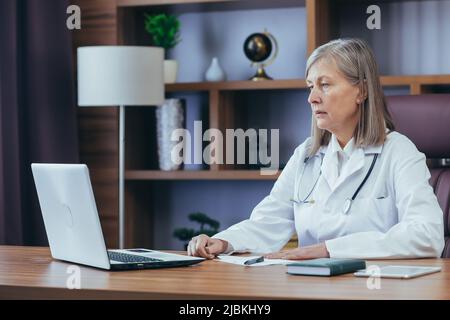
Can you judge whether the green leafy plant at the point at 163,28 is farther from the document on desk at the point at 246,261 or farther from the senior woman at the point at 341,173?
the document on desk at the point at 246,261

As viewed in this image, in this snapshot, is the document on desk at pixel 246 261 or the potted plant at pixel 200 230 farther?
the potted plant at pixel 200 230

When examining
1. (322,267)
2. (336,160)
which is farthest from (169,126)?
(322,267)

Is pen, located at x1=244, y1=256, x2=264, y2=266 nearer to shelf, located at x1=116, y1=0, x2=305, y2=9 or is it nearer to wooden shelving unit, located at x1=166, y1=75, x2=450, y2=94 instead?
wooden shelving unit, located at x1=166, y1=75, x2=450, y2=94

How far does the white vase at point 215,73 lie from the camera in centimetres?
415

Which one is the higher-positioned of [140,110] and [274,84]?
[274,84]

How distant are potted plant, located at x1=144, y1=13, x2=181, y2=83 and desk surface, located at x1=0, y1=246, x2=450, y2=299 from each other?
2196 millimetres

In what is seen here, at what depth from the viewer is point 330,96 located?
2525 mm

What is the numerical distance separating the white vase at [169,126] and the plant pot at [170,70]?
4.4 inches

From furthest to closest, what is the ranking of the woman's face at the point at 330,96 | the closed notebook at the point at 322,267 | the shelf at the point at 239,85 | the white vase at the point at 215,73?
the white vase at the point at 215,73, the shelf at the point at 239,85, the woman's face at the point at 330,96, the closed notebook at the point at 322,267

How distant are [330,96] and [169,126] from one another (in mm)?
1723

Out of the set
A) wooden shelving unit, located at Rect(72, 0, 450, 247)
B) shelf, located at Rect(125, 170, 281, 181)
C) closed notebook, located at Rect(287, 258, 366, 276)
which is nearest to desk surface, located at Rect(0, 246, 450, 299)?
closed notebook, located at Rect(287, 258, 366, 276)

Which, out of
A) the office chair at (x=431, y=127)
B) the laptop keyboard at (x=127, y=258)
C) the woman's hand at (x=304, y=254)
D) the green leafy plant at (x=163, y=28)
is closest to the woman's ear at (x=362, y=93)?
the office chair at (x=431, y=127)

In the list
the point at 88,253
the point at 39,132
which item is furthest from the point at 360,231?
the point at 39,132

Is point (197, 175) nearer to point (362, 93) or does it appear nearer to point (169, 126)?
point (169, 126)
